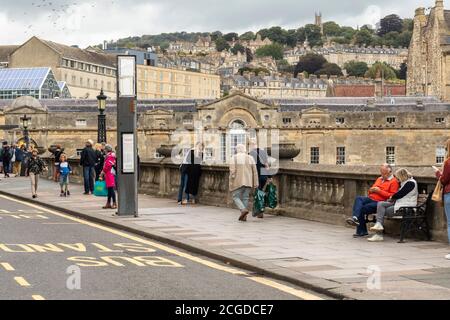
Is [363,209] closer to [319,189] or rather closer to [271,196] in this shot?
[319,189]

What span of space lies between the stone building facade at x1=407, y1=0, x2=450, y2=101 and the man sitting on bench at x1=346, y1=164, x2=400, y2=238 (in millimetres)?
87886

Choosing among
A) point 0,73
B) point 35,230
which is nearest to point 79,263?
point 35,230

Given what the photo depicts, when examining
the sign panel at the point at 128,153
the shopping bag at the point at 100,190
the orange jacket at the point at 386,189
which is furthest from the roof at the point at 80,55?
the orange jacket at the point at 386,189

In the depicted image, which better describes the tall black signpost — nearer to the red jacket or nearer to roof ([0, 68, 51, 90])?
the red jacket

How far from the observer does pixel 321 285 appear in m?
10.3

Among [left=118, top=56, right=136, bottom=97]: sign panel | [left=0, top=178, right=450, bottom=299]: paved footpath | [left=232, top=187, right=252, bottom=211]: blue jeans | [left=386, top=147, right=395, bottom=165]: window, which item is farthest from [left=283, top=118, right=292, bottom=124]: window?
[left=232, top=187, right=252, bottom=211]: blue jeans

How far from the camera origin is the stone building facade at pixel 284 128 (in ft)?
278

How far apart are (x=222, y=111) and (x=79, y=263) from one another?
75.6 m

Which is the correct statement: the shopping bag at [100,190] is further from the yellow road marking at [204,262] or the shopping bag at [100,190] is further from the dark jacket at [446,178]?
the dark jacket at [446,178]

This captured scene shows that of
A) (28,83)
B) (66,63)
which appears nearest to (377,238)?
(28,83)

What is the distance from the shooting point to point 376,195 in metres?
14.9

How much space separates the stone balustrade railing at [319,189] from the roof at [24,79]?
85.0 metres

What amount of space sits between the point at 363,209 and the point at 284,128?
7118cm
